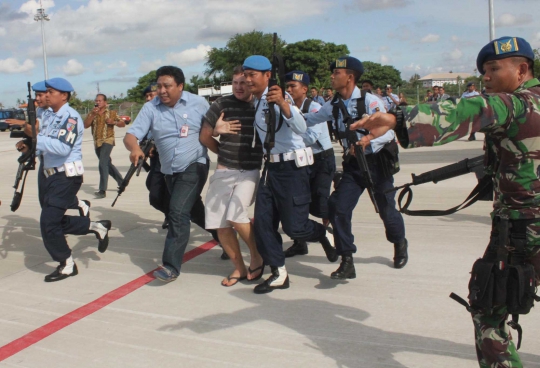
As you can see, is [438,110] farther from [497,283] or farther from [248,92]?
[248,92]

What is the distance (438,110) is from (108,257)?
478cm

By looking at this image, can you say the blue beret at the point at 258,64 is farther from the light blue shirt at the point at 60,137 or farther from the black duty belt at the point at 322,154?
the light blue shirt at the point at 60,137

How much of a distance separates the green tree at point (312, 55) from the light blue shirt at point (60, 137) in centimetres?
7770

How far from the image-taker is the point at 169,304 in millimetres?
4559

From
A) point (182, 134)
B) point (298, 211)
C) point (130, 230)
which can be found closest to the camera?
point (298, 211)

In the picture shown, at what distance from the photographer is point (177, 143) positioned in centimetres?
524

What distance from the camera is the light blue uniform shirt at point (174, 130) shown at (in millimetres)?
5223

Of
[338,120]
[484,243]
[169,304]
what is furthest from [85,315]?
[484,243]

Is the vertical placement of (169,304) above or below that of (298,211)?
below

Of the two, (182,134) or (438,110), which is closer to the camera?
(438,110)

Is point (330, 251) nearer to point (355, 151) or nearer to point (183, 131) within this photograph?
point (355, 151)

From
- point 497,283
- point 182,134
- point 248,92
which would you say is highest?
point 248,92

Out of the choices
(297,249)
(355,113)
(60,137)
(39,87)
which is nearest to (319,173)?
(297,249)

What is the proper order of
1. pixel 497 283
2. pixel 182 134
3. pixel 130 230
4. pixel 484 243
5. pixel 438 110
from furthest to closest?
pixel 130 230
pixel 484 243
pixel 182 134
pixel 497 283
pixel 438 110
